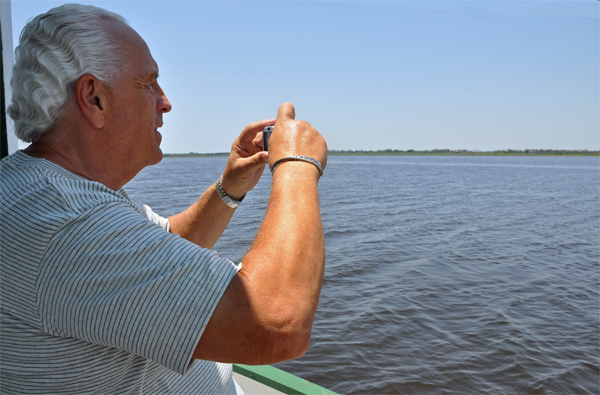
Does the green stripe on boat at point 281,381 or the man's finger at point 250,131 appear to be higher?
the man's finger at point 250,131

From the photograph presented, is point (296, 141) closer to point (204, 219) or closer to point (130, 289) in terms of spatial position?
point (130, 289)

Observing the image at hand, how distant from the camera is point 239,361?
0.92 m

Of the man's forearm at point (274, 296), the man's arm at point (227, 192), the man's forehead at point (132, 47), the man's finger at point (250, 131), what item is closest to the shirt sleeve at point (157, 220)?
the man's arm at point (227, 192)

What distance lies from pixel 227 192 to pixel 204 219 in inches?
6.3

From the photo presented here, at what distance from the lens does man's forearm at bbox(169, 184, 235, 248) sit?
6.21 feet

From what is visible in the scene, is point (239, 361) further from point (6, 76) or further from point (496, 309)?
point (496, 309)

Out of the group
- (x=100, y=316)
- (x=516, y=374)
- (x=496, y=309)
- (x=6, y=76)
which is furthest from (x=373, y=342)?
(x=100, y=316)

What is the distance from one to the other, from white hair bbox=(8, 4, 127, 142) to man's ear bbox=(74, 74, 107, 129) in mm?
14

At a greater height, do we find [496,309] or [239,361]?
[239,361]

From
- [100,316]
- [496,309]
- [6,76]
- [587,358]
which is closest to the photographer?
[100,316]

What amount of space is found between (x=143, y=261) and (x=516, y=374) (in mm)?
6124

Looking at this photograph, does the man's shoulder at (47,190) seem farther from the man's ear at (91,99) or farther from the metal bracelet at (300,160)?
the metal bracelet at (300,160)

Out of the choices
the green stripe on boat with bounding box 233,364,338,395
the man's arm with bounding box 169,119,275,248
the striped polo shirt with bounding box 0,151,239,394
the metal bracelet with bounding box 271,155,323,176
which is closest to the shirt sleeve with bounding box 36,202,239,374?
the striped polo shirt with bounding box 0,151,239,394

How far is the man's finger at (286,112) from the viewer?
128cm
